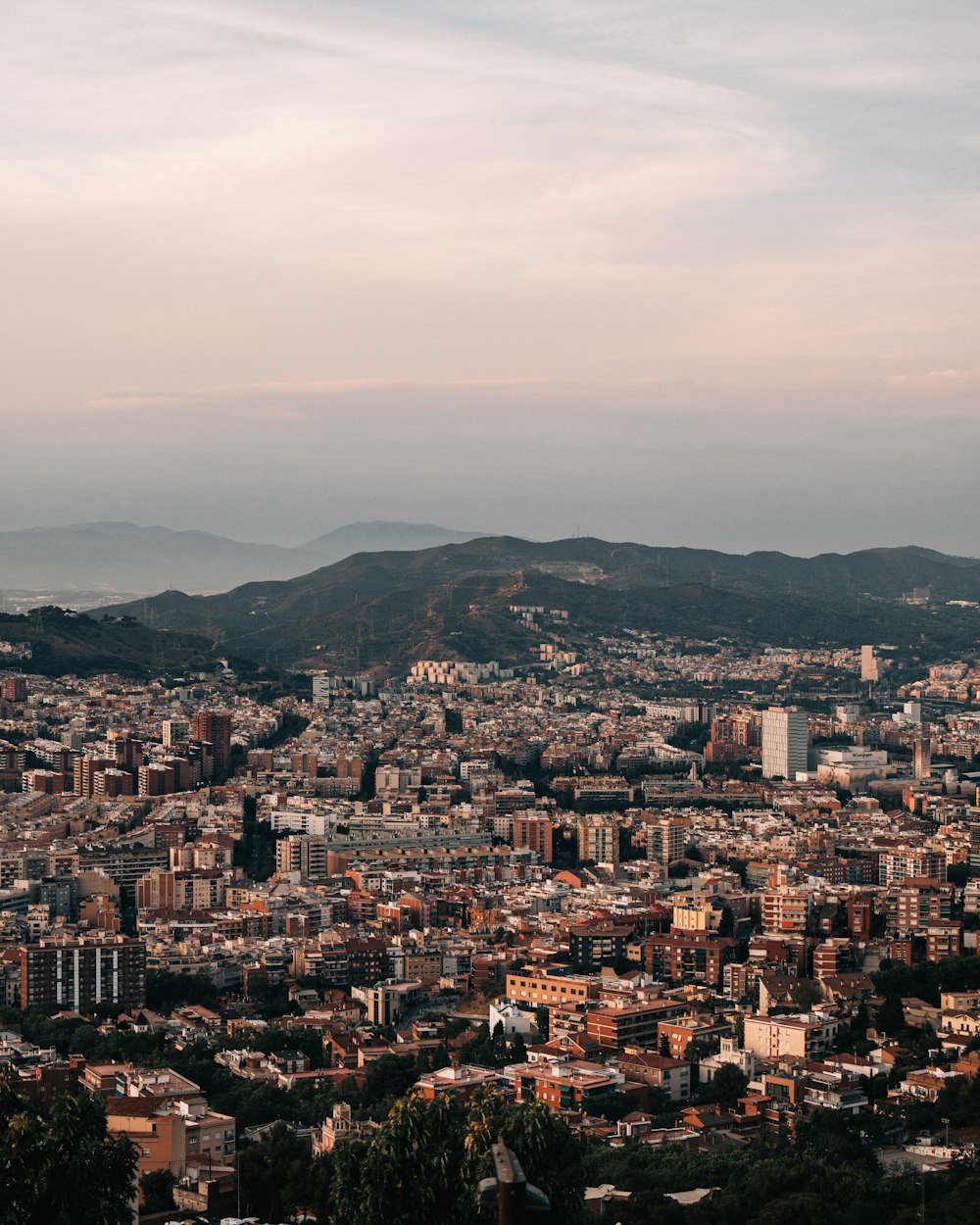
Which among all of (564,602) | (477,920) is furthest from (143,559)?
(477,920)

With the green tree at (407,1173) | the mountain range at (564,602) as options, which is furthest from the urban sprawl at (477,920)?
the mountain range at (564,602)

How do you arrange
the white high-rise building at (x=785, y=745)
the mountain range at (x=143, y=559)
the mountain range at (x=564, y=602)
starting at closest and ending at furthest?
the white high-rise building at (x=785, y=745) → the mountain range at (x=564, y=602) → the mountain range at (x=143, y=559)

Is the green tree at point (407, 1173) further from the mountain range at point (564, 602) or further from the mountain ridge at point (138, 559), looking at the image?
the mountain ridge at point (138, 559)

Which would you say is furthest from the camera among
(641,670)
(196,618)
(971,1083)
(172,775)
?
(196,618)

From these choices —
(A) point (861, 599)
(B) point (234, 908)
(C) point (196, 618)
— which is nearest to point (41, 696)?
(B) point (234, 908)

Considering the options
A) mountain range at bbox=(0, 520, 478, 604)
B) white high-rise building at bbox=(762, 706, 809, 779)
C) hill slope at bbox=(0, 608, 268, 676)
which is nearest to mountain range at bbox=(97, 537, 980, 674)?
hill slope at bbox=(0, 608, 268, 676)

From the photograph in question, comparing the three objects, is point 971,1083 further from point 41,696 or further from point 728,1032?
point 41,696

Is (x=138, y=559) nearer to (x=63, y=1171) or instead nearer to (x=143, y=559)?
(x=143, y=559)
